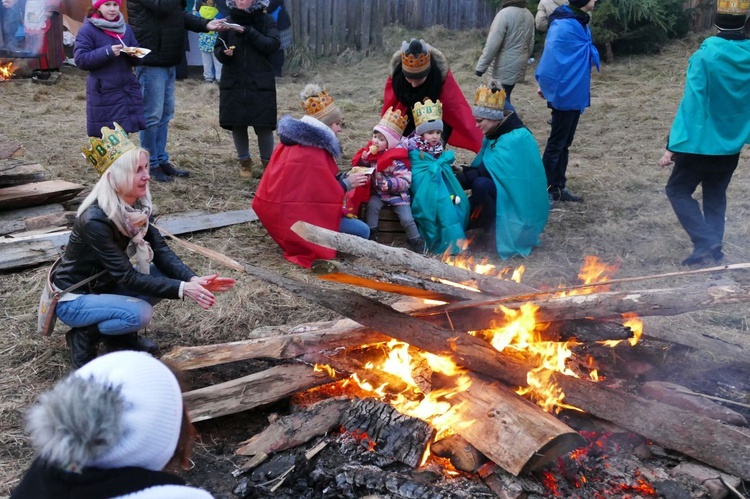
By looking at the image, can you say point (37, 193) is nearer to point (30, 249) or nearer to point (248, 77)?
point (30, 249)

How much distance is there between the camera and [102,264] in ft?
14.1

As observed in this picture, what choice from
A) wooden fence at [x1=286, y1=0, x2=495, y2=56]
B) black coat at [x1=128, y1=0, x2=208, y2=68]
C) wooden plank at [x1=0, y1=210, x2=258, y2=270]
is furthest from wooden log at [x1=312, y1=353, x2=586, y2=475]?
wooden fence at [x1=286, y1=0, x2=495, y2=56]

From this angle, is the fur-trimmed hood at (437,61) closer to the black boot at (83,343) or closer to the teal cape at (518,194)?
the teal cape at (518,194)

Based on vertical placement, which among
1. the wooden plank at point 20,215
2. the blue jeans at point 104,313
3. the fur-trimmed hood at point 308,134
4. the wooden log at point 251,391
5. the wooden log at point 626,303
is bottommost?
the wooden log at point 251,391

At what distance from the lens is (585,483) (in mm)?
3396

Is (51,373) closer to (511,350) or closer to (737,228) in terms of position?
(511,350)

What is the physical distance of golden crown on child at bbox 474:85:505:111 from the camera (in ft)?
21.5

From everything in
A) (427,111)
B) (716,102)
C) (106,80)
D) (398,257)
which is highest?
(716,102)

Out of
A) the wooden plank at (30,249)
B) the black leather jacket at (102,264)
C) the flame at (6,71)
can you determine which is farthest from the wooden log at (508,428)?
the flame at (6,71)

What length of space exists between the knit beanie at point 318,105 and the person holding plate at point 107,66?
1.96m

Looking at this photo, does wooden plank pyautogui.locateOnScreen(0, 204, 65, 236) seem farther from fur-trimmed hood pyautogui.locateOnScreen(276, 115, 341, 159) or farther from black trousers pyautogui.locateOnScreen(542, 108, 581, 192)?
black trousers pyautogui.locateOnScreen(542, 108, 581, 192)

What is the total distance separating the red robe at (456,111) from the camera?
743 cm

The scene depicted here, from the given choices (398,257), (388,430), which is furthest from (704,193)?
(388,430)

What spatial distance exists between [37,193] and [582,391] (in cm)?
538
